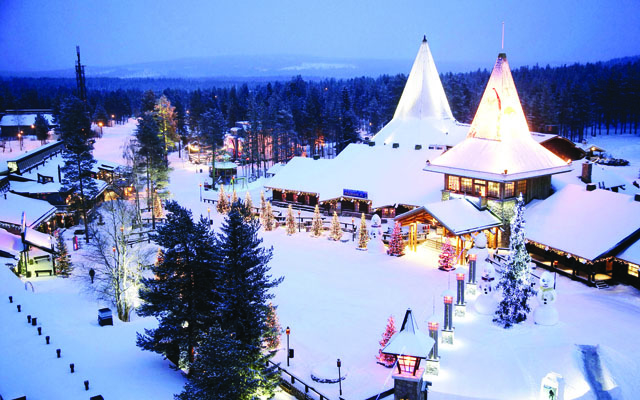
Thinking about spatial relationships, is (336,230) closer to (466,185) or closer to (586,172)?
(466,185)

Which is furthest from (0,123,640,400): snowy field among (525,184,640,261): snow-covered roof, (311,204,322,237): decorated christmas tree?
(311,204,322,237): decorated christmas tree

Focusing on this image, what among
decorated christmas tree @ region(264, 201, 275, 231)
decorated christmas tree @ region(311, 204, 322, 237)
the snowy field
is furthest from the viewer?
decorated christmas tree @ region(264, 201, 275, 231)

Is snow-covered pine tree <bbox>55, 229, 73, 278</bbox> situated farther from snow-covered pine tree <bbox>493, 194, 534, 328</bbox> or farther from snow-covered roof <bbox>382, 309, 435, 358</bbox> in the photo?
snow-covered pine tree <bbox>493, 194, 534, 328</bbox>

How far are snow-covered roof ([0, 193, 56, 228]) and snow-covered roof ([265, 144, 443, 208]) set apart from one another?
17486 millimetres

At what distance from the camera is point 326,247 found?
35031 mm

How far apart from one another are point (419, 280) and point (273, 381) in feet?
41.3

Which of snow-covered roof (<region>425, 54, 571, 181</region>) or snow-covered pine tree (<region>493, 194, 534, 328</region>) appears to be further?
snow-covered roof (<region>425, 54, 571, 181</region>)

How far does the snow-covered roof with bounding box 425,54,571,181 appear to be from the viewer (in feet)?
111

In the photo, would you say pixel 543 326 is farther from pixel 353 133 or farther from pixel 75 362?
pixel 353 133

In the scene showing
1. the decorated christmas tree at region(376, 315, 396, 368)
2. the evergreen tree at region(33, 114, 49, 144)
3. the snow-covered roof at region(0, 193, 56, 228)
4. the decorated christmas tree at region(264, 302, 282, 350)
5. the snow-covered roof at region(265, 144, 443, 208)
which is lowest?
the decorated christmas tree at region(376, 315, 396, 368)

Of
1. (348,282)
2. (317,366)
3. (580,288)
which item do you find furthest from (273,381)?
(580,288)

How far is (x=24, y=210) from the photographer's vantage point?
39031 mm

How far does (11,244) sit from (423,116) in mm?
34997

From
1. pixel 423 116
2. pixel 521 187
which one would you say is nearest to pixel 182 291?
pixel 521 187
